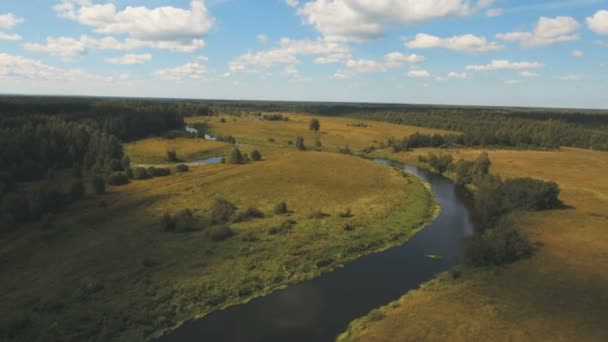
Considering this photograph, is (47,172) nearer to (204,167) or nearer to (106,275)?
(204,167)

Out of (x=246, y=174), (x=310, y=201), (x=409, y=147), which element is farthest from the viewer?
(x=409, y=147)

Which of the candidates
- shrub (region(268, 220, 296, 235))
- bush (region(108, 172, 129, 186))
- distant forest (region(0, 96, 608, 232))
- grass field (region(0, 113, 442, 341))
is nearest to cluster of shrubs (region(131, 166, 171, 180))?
distant forest (region(0, 96, 608, 232))

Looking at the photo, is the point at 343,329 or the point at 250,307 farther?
the point at 250,307

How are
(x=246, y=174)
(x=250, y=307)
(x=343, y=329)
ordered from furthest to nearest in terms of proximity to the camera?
1. (x=246, y=174)
2. (x=250, y=307)
3. (x=343, y=329)

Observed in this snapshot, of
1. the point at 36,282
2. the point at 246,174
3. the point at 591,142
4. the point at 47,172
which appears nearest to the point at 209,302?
the point at 36,282

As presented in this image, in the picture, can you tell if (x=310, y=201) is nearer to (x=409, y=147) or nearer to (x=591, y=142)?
(x=409, y=147)

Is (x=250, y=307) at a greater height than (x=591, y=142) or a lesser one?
lesser
